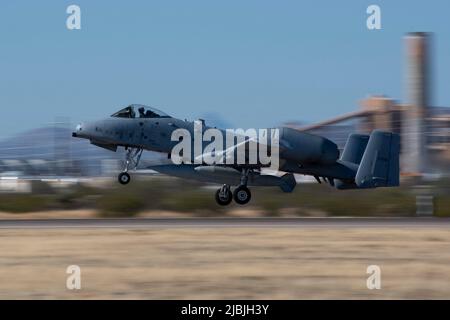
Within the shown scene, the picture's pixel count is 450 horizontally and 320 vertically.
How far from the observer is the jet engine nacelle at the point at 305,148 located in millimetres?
33156

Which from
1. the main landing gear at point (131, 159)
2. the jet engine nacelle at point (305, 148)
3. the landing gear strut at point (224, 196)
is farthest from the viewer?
the landing gear strut at point (224, 196)

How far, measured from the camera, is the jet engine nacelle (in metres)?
33.2

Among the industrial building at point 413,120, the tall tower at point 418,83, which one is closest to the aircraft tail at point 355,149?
the industrial building at point 413,120

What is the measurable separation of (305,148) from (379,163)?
10.9 ft

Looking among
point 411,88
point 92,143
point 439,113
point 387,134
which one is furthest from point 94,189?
point 439,113

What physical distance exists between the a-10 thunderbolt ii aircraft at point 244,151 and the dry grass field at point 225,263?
5.48 m

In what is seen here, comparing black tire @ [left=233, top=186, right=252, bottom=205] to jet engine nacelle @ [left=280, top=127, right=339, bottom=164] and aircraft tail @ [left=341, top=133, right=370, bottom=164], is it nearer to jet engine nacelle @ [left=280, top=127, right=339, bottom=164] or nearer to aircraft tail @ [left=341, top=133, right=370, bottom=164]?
jet engine nacelle @ [left=280, top=127, right=339, bottom=164]

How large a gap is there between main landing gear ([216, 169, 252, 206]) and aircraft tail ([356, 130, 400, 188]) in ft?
15.0

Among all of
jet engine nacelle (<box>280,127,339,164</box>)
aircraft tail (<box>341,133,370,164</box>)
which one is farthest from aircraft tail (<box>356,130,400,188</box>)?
jet engine nacelle (<box>280,127,339,164</box>)

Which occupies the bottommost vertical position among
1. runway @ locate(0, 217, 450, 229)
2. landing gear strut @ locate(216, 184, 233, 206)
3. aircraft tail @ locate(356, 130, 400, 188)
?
runway @ locate(0, 217, 450, 229)

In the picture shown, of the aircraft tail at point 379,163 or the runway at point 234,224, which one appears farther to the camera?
the aircraft tail at point 379,163

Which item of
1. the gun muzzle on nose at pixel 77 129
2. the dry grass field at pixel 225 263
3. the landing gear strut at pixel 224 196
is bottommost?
the dry grass field at pixel 225 263

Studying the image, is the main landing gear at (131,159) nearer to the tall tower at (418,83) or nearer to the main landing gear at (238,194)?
the main landing gear at (238,194)

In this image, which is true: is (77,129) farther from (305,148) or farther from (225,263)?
(225,263)
